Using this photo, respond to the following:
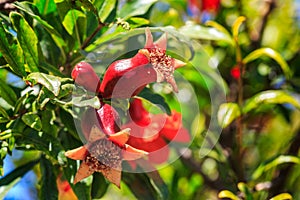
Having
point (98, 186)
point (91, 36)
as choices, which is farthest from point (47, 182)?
point (91, 36)

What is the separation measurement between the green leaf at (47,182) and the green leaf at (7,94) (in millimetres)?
153

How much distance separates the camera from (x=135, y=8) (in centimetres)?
128

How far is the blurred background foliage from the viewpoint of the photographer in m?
1.06

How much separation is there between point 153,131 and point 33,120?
29 cm

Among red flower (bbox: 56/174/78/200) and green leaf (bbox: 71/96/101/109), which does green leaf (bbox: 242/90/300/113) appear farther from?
green leaf (bbox: 71/96/101/109)

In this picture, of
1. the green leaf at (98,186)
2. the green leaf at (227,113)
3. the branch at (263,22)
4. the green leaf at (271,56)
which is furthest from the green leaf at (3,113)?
the branch at (263,22)

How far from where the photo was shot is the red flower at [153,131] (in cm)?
114

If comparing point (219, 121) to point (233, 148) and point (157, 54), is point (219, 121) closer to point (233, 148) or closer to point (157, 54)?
point (233, 148)

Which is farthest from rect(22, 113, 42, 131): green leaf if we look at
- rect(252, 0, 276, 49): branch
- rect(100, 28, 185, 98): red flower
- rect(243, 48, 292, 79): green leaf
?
rect(252, 0, 276, 49): branch

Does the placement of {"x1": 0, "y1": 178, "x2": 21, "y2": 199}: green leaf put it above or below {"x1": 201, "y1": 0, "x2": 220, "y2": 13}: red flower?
below

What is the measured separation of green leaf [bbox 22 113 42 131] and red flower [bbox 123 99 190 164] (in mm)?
194

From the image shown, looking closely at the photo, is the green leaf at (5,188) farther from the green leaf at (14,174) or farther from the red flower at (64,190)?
the red flower at (64,190)

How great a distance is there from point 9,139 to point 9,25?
0.79 ft

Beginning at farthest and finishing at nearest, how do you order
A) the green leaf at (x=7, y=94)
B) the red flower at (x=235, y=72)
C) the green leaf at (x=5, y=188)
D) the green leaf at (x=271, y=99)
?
the red flower at (x=235, y=72) → the green leaf at (x=271, y=99) → the green leaf at (x=5, y=188) → the green leaf at (x=7, y=94)
